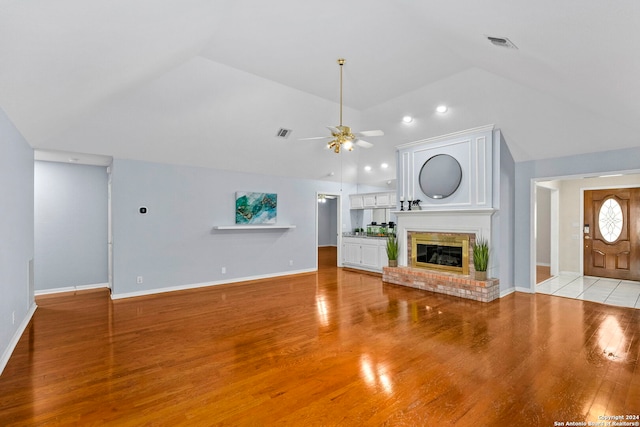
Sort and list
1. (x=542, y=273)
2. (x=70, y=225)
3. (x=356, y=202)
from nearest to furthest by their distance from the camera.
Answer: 1. (x=70, y=225)
2. (x=542, y=273)
3. (x=356, y=202)

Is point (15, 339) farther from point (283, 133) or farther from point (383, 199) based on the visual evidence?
point (383, 199)

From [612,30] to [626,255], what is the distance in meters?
6.80

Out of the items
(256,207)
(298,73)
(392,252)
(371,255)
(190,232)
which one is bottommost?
(371,255)

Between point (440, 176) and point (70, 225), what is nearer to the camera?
point (70, 225)

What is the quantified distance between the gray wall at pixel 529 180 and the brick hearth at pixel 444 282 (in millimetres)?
899

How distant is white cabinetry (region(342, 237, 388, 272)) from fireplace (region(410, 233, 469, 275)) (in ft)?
3.90

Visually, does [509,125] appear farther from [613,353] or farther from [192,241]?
[192,241]

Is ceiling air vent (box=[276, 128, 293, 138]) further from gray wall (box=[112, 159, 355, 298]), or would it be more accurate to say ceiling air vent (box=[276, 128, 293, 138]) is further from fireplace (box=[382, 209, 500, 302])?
fireplace (box=[382, 209, 500, 302])

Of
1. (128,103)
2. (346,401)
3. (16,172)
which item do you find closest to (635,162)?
(346,401)

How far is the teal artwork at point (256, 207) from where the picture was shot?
22.5 ft

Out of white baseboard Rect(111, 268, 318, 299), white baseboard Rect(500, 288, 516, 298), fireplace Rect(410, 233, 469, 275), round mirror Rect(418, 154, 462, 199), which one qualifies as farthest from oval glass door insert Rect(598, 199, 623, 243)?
white baseboard Rect(111, 268, 318, 299)

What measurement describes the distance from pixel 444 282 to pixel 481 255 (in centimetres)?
83

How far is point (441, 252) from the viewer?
20.6ft

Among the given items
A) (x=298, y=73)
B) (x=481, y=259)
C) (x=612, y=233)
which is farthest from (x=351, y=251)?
(x=612, y=233)
